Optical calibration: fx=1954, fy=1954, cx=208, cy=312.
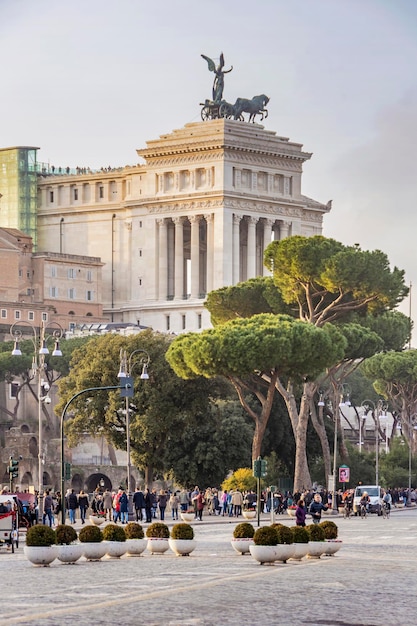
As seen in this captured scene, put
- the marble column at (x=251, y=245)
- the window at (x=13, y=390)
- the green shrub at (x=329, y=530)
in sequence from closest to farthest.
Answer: the green shrub at (x=329, y=530), the window at (x=13, y=390), the marble column at (x=251, y=245)

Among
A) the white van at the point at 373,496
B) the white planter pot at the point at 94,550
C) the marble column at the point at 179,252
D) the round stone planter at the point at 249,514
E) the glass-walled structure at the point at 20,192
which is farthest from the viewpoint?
the glass-walled structure at the point at 20,192

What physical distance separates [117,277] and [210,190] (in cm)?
1283

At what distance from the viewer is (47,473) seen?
120m

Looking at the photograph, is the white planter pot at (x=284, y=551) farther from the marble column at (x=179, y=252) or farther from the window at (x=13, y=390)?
the marble column at (x=179, y=252)

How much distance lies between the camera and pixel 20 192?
572 feet

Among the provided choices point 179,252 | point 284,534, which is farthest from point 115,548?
point 179,252

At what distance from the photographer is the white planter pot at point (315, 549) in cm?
4078

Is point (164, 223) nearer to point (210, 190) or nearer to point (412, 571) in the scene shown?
point (210, 190)

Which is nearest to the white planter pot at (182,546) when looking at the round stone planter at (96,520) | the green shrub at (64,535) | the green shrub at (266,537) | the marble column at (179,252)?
the green shrub at (64,535)

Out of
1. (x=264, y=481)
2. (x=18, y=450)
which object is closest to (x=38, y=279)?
(x=18, y=450)

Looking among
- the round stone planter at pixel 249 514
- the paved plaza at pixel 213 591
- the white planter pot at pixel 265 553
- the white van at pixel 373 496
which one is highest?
the white van at pixel 373 496

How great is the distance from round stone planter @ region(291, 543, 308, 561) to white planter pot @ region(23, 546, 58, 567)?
194 inches

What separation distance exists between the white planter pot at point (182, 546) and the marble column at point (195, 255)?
117151mm

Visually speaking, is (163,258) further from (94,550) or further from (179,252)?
(94,550)
